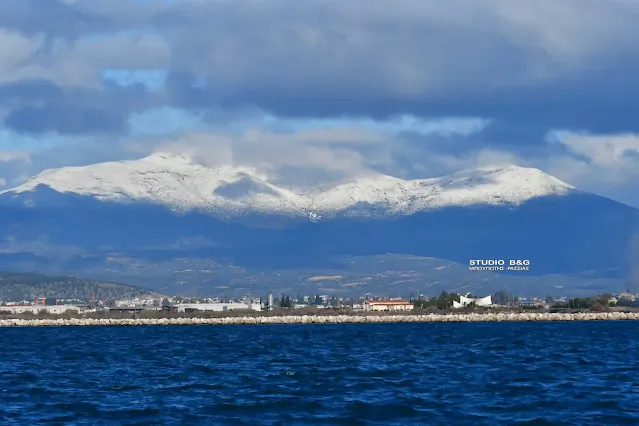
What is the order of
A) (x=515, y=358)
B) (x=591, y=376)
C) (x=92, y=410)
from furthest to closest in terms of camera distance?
(x=515, y=358) < (x=591, y=376) < (x=92, y=410)

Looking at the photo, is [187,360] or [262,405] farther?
[187,360]

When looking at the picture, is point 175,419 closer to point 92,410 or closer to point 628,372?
point 92,410

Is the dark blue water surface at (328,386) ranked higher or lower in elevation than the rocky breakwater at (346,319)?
lower

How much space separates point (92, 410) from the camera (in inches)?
1740

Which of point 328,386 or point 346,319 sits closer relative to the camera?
point 328,386

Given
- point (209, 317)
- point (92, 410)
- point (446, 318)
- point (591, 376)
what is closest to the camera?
point (92, 410)

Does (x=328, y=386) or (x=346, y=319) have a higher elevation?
(x=346, y=319)

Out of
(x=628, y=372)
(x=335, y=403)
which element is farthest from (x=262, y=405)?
(x=628, y=372)

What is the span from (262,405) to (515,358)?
27895mm

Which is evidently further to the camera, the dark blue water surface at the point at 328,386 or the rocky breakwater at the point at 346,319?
the rocky breakwater at the point at 346,319

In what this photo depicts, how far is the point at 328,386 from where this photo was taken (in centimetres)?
5175

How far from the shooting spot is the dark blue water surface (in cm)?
4203

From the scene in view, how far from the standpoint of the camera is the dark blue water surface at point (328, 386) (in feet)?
138

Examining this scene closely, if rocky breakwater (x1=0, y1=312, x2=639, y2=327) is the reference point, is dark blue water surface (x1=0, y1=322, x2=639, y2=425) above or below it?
below
